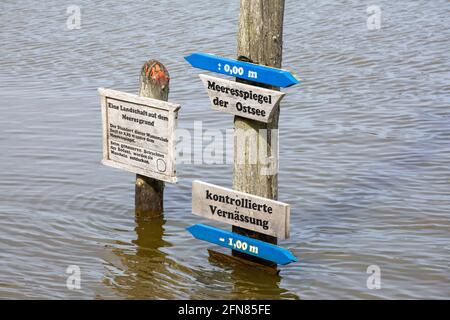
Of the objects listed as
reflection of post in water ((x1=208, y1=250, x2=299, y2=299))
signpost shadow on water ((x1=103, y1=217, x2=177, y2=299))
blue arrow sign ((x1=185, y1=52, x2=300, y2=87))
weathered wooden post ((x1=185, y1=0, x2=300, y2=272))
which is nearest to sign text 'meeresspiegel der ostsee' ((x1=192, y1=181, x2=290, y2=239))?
weathered wooden post ((x1=185, y1=0, x2=300, y2=272))

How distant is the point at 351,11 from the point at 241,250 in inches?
426

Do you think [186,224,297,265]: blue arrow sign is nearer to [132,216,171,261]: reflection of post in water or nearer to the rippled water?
the rippled water

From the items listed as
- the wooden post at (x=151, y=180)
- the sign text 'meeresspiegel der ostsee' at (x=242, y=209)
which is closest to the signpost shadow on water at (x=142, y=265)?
the wooden post at (x=151, y=180)

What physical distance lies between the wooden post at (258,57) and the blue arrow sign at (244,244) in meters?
0.15

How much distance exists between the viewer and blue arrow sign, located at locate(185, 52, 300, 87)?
754 centimetres

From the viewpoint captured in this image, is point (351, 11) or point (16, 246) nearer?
point (16, 246)

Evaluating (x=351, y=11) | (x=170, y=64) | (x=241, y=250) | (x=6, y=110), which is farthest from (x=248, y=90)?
(x=351, y=11)

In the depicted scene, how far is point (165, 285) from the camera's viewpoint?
26.7 feet

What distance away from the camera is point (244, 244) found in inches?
321

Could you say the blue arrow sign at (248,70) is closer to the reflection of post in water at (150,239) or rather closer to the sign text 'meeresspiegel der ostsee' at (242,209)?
the sign text 'meeresspiegel der ostsee' at (242,209)

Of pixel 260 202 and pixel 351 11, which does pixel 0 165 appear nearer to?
pixel 260 202

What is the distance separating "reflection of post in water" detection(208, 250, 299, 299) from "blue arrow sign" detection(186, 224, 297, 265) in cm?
24

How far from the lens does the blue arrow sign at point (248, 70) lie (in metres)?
7.54
